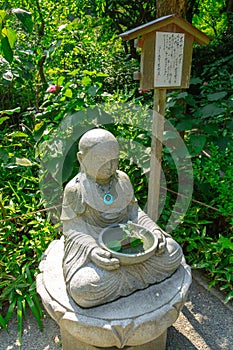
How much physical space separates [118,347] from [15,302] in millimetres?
1097

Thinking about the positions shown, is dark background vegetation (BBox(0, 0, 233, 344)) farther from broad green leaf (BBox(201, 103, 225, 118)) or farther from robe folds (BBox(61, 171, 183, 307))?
robe folds (BBox(61, 171, 183, 307))

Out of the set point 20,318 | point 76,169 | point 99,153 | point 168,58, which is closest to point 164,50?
point 168,58

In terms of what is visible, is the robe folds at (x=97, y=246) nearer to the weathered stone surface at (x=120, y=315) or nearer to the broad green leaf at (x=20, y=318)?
the weathered stone surface at (x=120, y=315)

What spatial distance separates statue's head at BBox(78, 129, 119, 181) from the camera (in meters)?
2.04

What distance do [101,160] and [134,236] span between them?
1.77 ft

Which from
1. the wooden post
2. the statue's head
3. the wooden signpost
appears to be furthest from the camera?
the wooden post

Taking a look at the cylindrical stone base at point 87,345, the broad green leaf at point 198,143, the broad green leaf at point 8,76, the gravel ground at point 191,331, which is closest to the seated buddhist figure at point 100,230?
the cylindrical stone base at point 87,345

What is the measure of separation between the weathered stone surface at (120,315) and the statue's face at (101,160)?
2.46 feet

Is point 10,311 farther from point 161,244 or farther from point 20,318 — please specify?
point 161,244

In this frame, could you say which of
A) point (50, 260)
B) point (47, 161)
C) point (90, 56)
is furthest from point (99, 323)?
point (90, 56)

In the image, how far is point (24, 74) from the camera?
3688 mm

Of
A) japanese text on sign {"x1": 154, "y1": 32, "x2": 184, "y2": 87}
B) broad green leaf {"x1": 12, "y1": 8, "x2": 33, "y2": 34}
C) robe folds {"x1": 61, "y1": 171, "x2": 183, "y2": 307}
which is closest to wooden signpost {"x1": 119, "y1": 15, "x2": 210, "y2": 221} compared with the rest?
japanese text on sign {"x1": 154, "y1": 32, "x2": 184, "y2": 87}

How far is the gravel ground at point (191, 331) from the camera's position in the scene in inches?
94.6

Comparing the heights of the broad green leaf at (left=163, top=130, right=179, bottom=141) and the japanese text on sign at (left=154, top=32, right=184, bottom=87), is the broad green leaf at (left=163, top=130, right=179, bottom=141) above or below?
below
